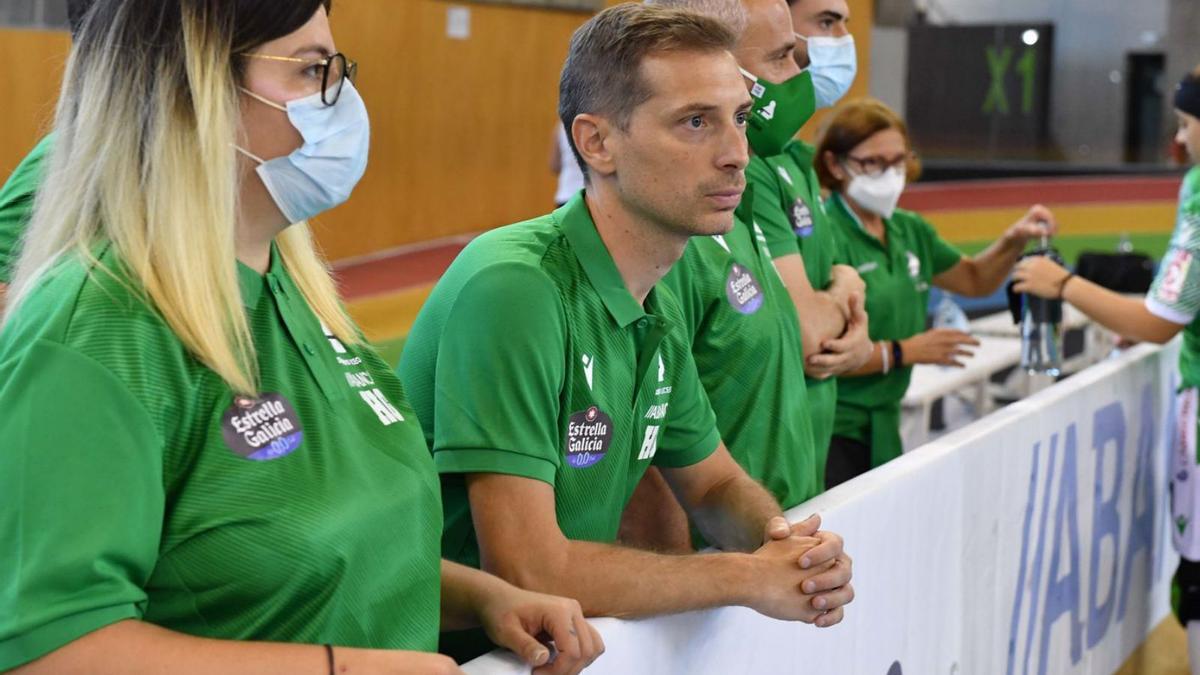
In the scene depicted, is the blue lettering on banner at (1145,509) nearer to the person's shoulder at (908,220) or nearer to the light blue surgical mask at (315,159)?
the person's shoulder at (908,220)

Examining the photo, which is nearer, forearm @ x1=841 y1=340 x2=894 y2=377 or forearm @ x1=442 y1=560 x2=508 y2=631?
forearm @ x1=442 y1=560 x2=508 y2=631

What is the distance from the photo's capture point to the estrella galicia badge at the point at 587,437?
1.79 meters

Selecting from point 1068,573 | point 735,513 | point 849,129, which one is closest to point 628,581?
point 735,513

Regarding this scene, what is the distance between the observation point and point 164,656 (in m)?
1.17

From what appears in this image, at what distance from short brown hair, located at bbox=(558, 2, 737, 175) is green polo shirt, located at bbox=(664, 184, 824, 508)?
382 millimetres

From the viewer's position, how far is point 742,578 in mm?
1780

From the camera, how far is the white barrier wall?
1.99 meters

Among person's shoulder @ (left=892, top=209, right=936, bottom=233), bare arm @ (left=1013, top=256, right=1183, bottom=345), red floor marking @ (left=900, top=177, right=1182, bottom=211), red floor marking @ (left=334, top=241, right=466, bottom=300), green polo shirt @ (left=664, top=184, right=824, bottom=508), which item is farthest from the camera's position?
red floor marking @ (left=900, top=177, right=1182, bottom=211)

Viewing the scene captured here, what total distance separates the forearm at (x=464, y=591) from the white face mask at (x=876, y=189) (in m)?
2.20

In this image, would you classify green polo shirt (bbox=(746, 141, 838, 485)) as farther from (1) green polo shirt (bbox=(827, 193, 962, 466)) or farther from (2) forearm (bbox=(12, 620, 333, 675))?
(2) forearm (bbox=(12, 620, 333, 675))

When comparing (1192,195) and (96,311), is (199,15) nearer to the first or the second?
(96,311)

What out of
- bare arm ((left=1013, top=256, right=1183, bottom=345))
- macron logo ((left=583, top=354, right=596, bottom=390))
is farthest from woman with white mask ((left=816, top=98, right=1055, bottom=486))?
macron logo ((left=583, top=354, right=596, bottom=390))

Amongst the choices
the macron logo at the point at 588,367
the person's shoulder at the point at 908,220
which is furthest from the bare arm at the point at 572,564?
the person's shoulder at the point at 908,220

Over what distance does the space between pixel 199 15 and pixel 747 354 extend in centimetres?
126
